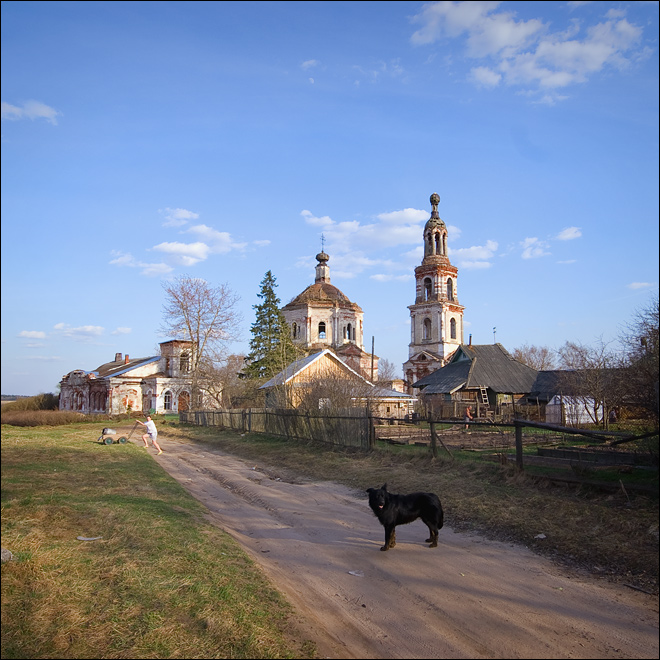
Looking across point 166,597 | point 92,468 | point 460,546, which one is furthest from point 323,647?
point 92,468

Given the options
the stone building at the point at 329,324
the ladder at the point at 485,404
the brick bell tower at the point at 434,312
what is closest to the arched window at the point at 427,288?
the brick bell tower at the point at 434,312

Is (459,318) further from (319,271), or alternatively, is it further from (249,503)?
(249,503)

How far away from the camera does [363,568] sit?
21.6 ft

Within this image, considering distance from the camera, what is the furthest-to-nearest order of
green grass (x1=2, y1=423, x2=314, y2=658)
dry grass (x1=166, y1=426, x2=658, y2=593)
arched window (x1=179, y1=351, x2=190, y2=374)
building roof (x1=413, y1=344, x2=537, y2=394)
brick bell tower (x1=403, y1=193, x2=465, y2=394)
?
1. brick bell tower (x1=403, y1=193, x2=465, y2=394)
2. arched window (x1=179, y1=351, x2=190, y2=374)
3. building roof (x1=413, y1=344, x2=537, y2=394)
4. dry grass (x1=166, y1=426, x2=658, y2=593)
5. green grass (x1=2, y1=423, x2=314, y2=658)

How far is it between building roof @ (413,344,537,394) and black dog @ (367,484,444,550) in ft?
110

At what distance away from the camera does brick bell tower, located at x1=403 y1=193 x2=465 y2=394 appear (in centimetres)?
5922

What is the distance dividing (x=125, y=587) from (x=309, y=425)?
49.9ft

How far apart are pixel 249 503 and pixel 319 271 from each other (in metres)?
58.6

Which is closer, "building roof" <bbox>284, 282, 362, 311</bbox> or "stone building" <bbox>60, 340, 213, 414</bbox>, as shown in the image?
"stone building" <bbox>60, 340, 213, 414</bbox>

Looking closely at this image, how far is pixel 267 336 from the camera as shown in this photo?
5234 cm

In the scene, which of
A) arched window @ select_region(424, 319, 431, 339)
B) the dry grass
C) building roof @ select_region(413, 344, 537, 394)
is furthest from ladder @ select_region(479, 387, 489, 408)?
the dry grass

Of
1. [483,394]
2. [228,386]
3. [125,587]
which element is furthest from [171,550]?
[228,386]

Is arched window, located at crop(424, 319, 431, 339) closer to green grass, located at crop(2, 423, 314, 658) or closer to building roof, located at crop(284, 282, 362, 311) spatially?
building roof, located at crop(284, 282, 362, 311)

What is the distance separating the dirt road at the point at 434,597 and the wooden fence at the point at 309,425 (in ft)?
24.5
